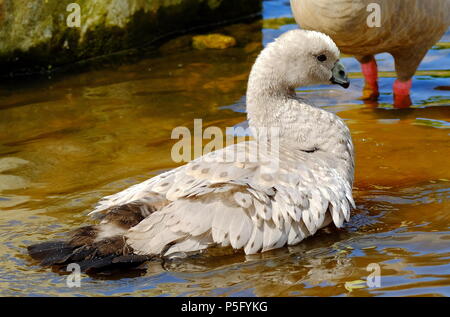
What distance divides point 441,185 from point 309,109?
127 cm

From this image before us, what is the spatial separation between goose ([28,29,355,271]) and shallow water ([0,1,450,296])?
15 cm

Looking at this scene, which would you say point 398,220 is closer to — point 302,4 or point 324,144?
point 324,144

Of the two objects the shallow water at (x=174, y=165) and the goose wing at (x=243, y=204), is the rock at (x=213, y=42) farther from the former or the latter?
the goose wing at (x=243, y=204)

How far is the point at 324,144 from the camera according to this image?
20.4 ft

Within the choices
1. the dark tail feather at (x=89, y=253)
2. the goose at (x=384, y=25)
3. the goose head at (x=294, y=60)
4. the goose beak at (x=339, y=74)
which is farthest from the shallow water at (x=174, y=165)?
the goose head at (x=294, y=60)

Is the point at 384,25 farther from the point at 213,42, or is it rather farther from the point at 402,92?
the point at 213,42

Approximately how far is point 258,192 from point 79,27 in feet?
18.4

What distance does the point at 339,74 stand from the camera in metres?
6.52

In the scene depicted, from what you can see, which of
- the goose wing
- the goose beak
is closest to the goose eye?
the goose beak

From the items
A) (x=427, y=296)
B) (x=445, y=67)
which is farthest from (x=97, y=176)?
(x=445, y=67)

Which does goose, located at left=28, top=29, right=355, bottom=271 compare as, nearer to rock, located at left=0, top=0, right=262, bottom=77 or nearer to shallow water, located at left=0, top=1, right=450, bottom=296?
shallow water, located at left=0, top=1, right=450, bottom=296

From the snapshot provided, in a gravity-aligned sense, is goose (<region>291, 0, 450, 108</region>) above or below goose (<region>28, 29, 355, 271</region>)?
above

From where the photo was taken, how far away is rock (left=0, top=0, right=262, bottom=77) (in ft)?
32.6

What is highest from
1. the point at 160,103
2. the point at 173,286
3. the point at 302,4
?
the point at 302,4
